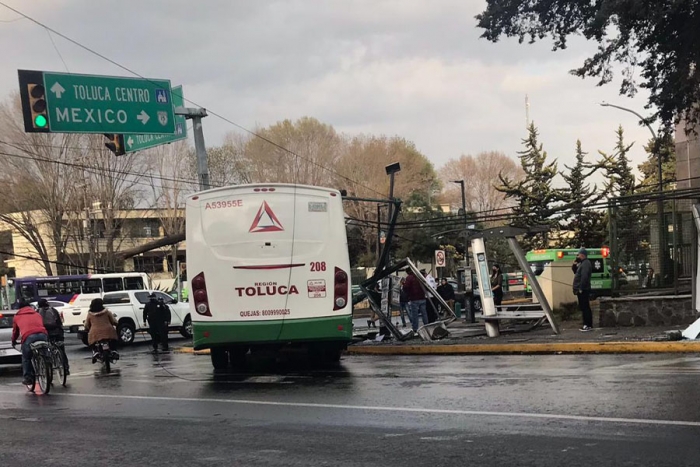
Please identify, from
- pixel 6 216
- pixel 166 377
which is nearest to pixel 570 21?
pixel 166 377

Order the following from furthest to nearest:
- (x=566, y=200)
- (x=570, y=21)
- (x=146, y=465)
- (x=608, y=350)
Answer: (x=566, y=200) < (x=570, y=21) < (x=608, y=350) < (x=146, y=465)

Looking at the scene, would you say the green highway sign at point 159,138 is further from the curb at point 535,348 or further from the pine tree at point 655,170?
the pine tree at point 655,170

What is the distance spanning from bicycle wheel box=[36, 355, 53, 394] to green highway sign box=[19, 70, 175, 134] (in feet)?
17.9

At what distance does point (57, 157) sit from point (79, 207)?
150 inches

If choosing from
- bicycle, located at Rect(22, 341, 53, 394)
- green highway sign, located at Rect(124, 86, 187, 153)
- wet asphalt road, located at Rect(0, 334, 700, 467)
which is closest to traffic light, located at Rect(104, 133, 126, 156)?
green highway sign, located at Rect(124, 86, 187, 153)

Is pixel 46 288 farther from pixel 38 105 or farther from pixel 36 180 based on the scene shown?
pixel 38 105

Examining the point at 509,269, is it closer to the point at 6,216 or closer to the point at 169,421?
the point at 6,216

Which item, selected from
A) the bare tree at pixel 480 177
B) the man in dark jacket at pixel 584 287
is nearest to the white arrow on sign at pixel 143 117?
the man in dark jacket at pixel 584 287

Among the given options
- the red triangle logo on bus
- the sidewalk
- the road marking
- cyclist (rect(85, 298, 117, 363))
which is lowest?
the sidewalk

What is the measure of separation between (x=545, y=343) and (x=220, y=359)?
6.08 m

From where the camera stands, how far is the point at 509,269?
57.3 meters

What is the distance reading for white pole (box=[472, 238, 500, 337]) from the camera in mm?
15914

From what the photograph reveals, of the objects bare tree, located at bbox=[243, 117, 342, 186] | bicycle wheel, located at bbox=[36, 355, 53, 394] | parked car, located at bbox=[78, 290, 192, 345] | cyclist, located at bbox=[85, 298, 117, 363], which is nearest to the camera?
bicycle wheel, located at bbox=[36, 355, 53, 394]

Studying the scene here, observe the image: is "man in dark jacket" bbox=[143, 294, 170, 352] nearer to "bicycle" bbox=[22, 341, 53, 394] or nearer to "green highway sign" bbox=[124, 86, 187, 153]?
"green highway sign" bbox=[124, 86, 187, 153]
